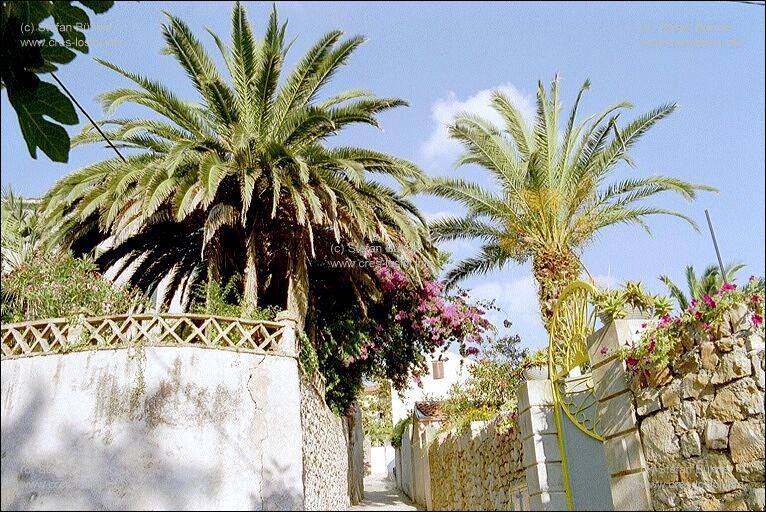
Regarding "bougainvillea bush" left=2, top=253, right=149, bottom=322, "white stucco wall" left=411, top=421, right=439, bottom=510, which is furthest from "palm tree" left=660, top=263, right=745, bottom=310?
"bougainvillea bush" left=2, top=253, right=149, bottom=322

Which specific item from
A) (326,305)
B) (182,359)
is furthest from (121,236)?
(326,305)

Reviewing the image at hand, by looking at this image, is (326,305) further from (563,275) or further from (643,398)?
(643,398)

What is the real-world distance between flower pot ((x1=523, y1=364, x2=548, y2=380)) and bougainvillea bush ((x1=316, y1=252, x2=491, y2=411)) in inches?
138

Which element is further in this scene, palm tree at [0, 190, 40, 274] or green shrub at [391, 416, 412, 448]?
green shrub at [391, 416, 412, 448]

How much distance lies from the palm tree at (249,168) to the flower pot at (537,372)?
3.07 metres

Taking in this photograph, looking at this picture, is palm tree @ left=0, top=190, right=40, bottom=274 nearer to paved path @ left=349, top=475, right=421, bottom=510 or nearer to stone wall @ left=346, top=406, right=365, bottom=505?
paved path @ left=349, top=475, right=421, bottom=510

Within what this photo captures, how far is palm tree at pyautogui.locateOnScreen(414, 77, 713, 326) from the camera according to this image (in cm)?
1146

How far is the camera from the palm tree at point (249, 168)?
9.83 metres

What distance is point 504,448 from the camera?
9.95m

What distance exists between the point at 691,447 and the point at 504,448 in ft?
14.7

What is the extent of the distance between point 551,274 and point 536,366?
2615 millimetres

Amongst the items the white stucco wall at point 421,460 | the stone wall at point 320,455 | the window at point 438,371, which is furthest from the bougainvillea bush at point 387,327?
the window at point 438,371

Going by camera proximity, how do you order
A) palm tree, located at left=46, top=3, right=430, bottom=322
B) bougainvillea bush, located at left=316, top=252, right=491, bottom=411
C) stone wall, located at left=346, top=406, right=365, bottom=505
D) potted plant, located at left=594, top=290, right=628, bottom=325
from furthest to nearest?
stone wall, located at left=346, top=406, right=365, bottom=505 < bougainvillea bush, located at left=316, top=252, right=491, bottom=411 < palm tree, located at left=46, top=3, right=430, bottom=322 < potted plant, located at left=594, top=290, right=628, bottom=325

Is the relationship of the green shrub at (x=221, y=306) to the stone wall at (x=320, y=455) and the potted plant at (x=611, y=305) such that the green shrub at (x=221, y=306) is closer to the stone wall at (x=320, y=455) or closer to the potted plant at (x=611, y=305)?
the stone wall at (x=320, y=455)
